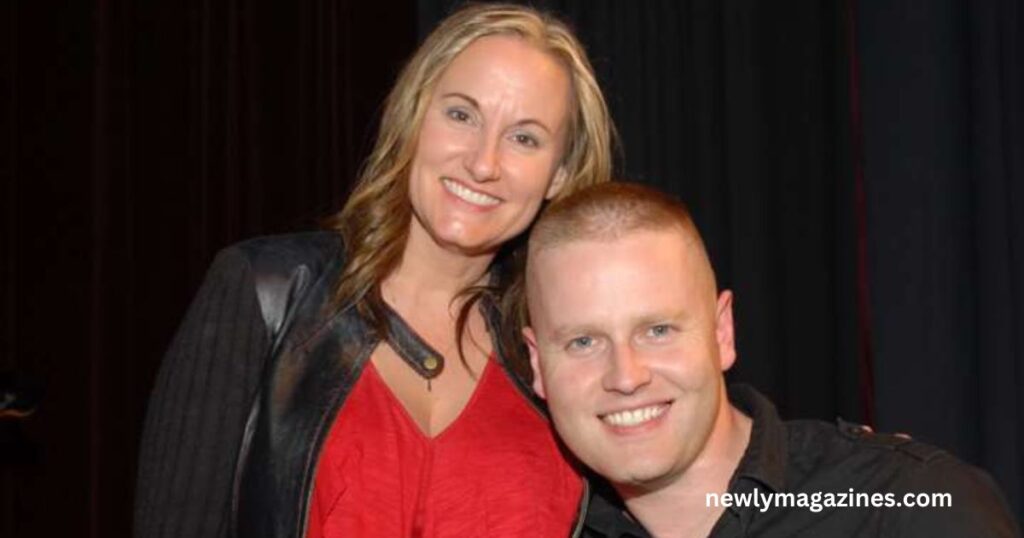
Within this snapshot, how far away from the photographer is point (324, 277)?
7.49 feet

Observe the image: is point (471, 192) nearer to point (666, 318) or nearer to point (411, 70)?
point (411, 70)

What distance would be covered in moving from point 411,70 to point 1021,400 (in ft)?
8.68

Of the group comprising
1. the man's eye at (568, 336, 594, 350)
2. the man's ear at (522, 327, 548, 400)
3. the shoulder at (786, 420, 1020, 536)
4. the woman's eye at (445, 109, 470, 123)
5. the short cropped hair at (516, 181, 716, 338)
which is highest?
the woman's eye at (445, 109, 470, 123)

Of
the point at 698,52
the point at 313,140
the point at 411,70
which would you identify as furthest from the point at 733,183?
the point at 411,70

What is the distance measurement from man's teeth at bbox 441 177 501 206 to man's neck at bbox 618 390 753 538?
0.52 meters

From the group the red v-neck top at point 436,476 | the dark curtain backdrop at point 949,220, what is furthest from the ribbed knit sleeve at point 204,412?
the dark curtain backdrop at point 949,220

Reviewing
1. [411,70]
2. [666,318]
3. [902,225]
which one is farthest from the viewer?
[902,225]

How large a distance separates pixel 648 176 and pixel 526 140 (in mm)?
2297

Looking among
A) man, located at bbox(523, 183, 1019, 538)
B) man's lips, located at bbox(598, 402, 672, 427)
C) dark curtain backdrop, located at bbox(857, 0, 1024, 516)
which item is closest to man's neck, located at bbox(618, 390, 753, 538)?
man, located at bbox(523, 183, 1019, 538)

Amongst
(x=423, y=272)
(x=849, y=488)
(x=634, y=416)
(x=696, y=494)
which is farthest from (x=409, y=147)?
(x=849, y=488)

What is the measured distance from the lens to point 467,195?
89.2 inches

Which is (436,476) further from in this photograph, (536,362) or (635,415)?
(635,415)

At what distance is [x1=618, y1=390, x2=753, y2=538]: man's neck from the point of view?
198 cm

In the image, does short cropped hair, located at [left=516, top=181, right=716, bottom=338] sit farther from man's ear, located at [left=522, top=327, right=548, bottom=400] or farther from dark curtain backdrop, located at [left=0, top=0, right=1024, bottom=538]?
dark curtain backdrop, located at [left=0, top=0, right=1024, bottom=538]
